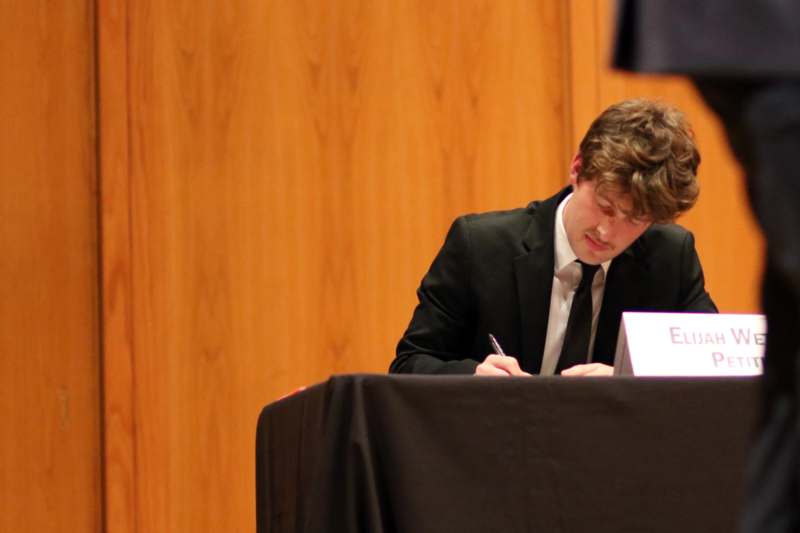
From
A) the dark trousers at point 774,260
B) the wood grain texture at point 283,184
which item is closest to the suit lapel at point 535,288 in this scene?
the wood grain texture at point 283,184

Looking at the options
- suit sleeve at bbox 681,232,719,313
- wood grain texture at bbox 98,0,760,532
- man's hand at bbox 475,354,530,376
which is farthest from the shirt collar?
wood grain texture at bbox 98,0,760,532

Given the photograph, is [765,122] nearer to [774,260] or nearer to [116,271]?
Answer: [774,260]

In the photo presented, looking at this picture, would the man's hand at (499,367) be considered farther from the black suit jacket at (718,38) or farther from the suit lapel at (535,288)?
the black suit jacket at (718,38)

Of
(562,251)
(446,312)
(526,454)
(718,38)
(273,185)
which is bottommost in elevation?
(526,454)

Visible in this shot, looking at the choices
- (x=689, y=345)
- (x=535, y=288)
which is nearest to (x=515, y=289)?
(x=535, y=288)

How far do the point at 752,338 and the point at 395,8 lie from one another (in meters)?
1.95

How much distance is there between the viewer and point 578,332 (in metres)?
2.61

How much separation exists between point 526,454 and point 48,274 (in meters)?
2.07

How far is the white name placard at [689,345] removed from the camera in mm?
2074

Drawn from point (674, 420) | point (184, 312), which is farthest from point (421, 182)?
point (674, 420)

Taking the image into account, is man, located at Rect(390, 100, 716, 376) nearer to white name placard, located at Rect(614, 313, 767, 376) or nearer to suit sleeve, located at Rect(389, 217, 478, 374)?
suit sleeve, located at Rect(389, 217, 478, 374)

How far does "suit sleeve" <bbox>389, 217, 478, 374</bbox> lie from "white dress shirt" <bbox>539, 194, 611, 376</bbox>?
0.56ft

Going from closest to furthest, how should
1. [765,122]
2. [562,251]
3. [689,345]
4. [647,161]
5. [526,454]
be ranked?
[765,122] < [526,454] < [689,345] < [647,161] < [562,251]

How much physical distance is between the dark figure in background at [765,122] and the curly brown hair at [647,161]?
1683 millimetres
